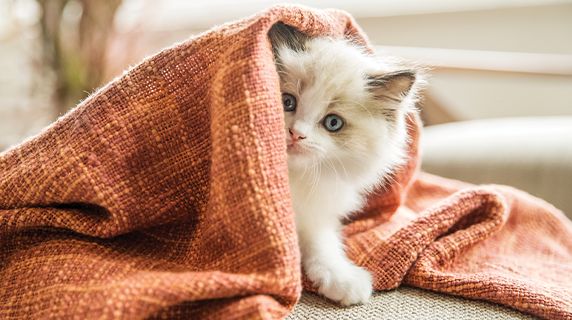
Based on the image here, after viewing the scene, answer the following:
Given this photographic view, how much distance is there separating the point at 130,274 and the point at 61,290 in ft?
0.32

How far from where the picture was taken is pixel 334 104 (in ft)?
3.34

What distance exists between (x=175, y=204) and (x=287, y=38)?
383 mm

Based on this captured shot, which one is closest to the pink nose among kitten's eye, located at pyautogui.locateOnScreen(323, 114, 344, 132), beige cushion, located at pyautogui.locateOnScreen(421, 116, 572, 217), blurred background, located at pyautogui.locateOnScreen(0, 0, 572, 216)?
kitten's eye, located at pyautogui.locateOnScreen(323, 114, 344, 132)

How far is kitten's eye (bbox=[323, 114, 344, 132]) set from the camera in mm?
1023

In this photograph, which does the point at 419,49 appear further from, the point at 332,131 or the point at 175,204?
the point at 175,204

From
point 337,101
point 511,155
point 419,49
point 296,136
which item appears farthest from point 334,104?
point 419,49

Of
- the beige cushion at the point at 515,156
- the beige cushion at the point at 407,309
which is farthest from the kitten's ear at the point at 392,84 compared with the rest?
the beige cushion at the point at 515,156

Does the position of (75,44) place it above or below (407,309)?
above

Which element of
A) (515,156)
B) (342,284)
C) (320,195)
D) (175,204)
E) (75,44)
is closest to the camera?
(175,204)

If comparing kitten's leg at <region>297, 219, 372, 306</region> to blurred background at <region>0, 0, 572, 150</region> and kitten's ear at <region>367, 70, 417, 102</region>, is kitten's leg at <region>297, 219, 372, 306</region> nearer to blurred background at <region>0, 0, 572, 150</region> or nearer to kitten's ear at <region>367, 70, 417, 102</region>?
kitten's ear at <region>367, 70, 417, 102</region>

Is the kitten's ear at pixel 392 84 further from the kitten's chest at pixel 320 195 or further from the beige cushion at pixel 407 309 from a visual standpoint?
the beige cushion at pixel 407 309

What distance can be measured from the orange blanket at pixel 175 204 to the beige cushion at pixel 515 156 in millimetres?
537

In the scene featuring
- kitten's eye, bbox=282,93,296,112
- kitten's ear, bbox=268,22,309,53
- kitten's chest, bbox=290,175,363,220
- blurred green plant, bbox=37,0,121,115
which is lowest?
kitten's chest, bbox=290,175,363,220

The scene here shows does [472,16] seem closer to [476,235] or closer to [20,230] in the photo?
[476,235]
